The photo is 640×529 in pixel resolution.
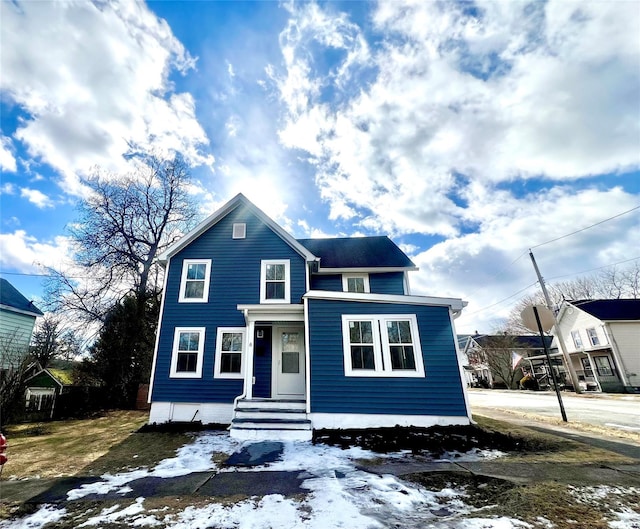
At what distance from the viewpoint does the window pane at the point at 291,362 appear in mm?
9789

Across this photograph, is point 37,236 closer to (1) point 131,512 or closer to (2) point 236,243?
(2) point 236,243

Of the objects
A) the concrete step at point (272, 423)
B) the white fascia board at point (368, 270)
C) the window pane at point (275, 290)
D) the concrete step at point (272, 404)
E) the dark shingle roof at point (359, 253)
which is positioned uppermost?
the dark shingle roof at point (359, 253)

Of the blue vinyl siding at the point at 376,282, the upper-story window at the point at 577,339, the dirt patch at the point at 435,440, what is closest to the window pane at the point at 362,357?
the dirt patch at the point at 435,440

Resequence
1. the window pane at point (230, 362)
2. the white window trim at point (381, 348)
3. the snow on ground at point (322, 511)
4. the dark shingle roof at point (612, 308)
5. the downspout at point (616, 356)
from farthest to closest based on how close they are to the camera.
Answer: the dark shingle roof at point (612, 308)
the downspout at point (616, 356)
the window pane at point (230, 362)
the white window trim at point (381, 348)
the snow on ground at point (322, 511)

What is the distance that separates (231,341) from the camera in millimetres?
10156

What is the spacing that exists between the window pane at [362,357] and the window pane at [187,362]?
555 cm

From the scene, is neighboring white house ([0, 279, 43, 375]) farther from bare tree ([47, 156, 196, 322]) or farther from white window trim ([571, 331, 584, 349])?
white window trim ([571, 331, 584, 349])

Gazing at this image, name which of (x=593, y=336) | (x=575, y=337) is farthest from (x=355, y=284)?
(x=575, y=337)

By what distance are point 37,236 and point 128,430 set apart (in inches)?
398

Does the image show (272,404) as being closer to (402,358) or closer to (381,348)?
(381,348)

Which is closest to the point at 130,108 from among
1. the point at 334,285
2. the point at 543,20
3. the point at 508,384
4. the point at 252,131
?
the point at 252,131

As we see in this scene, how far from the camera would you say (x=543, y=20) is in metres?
7.93

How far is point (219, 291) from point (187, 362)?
8.65ft

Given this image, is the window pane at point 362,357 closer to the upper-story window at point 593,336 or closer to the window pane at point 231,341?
the window pane at point 231,341
